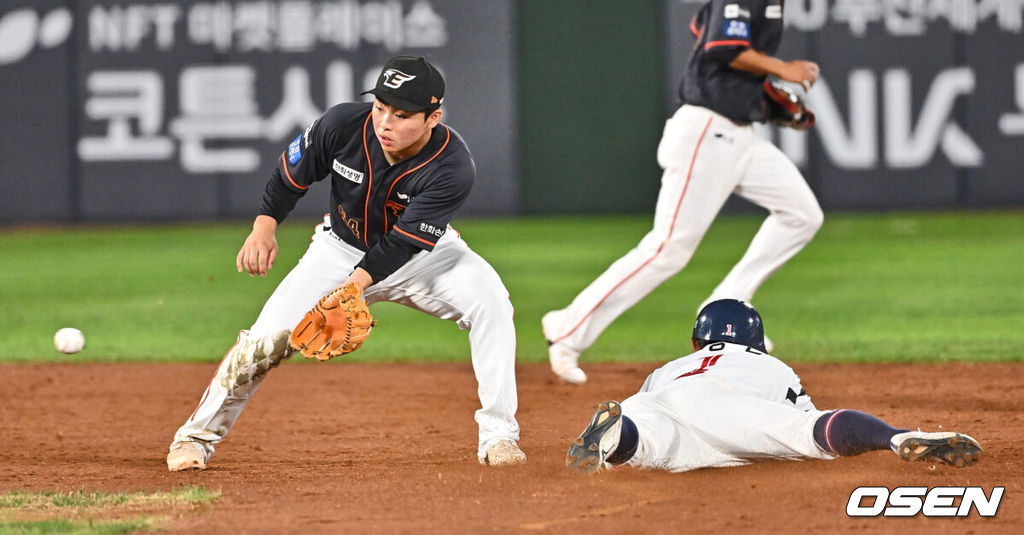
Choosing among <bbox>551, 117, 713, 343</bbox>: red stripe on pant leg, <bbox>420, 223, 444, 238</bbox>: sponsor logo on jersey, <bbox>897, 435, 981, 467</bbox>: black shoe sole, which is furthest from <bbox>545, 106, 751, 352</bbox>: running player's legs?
<bbox>897, 435, 981, 467</bbox>: black shoe sole

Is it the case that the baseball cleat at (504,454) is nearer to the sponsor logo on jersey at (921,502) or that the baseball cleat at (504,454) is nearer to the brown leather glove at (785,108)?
the sponsor logo on jersey at (921,502)

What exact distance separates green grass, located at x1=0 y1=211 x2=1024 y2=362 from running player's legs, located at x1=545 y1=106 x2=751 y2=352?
119 centimetres

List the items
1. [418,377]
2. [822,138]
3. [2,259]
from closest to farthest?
[418,377] → [2,259] → [822,138]

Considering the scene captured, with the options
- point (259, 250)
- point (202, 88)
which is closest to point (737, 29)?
point (259, 250)

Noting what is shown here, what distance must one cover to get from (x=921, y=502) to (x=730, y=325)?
111 centimetres

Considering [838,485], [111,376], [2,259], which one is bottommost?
[2,259]

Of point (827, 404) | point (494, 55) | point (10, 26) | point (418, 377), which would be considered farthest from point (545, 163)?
point (827, 404)

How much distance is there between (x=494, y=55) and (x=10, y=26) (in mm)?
5807

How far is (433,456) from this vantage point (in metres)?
5.43

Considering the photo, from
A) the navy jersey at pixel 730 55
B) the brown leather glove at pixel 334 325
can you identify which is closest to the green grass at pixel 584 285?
the navy jersey at pixel 730 55

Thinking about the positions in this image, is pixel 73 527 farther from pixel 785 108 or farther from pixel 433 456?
pixel 785 108

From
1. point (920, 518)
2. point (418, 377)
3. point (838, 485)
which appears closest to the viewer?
point (920, 518)

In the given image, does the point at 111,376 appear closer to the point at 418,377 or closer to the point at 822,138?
the point at 418,377

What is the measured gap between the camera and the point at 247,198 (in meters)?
16.6
